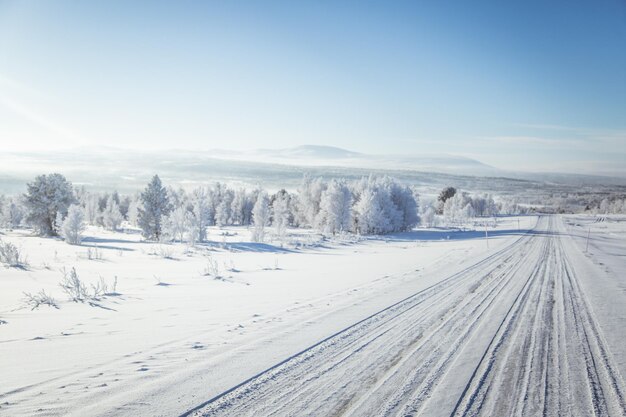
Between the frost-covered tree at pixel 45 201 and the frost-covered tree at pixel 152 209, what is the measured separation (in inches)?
420

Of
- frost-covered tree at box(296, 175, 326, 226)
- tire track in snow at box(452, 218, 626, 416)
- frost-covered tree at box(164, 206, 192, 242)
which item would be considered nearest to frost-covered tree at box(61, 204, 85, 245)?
frost-covered tree at box(164, 206, 192, 242)

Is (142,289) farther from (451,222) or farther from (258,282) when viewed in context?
(451,222)

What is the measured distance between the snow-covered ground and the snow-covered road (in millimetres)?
30

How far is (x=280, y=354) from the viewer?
6637 millimetres

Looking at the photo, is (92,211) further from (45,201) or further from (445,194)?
(445,194)

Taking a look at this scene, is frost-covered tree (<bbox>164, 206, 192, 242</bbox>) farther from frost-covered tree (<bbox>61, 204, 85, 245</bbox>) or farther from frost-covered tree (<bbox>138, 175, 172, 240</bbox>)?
frost-covered tree (<bbox>61, 204, 85, 245</bbox>)

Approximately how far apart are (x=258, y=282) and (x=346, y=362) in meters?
9.38

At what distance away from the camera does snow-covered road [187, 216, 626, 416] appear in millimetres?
4867

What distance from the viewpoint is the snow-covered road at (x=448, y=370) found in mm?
4867

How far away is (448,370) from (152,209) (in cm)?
4573

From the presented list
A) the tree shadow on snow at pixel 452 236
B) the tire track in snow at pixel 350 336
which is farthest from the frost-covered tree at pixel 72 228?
the tree shadow on snow at pixel 452 236

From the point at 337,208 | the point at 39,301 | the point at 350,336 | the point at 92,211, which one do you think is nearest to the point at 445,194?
the point at 337,208

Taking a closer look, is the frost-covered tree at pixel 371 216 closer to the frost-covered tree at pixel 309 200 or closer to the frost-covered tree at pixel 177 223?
the frost-covered tree at pixel 309 200

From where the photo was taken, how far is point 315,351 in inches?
269
